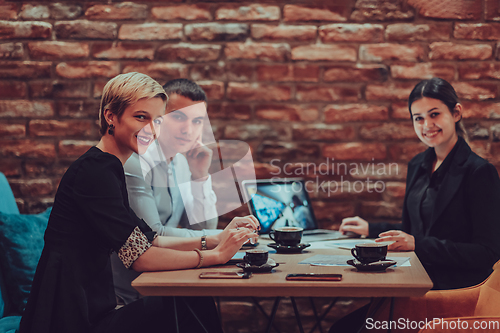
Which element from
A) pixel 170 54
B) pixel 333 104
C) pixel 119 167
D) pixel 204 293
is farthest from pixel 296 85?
pixel 204 293

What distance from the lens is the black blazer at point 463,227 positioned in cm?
157

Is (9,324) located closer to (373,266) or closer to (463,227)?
(373,266)

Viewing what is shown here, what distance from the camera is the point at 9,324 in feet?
5.10

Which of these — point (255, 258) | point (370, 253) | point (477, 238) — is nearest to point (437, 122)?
point (477, 238)

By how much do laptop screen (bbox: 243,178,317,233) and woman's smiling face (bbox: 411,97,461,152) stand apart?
0.61 meters

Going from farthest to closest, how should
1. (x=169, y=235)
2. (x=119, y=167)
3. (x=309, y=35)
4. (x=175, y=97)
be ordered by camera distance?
(x=309, y=35) < (x=175, y=97) < (x=169, y=235) < (x=119, y=167)

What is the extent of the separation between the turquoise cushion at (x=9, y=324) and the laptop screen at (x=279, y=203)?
99 cm

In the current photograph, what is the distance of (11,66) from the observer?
7.72ft

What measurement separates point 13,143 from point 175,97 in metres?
1.05

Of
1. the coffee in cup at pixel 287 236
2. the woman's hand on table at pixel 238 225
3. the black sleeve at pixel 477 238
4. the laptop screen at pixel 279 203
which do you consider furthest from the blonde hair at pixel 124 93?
the black sleeve at pixel 477 238

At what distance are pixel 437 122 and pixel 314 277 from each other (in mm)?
1060

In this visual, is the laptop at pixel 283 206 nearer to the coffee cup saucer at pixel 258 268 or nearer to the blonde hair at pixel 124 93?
the coffee cup saucer at pixel 258 268

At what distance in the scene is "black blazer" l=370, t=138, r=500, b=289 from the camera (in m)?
1.57

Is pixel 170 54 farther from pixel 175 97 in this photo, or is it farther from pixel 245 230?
pixel 245 230
